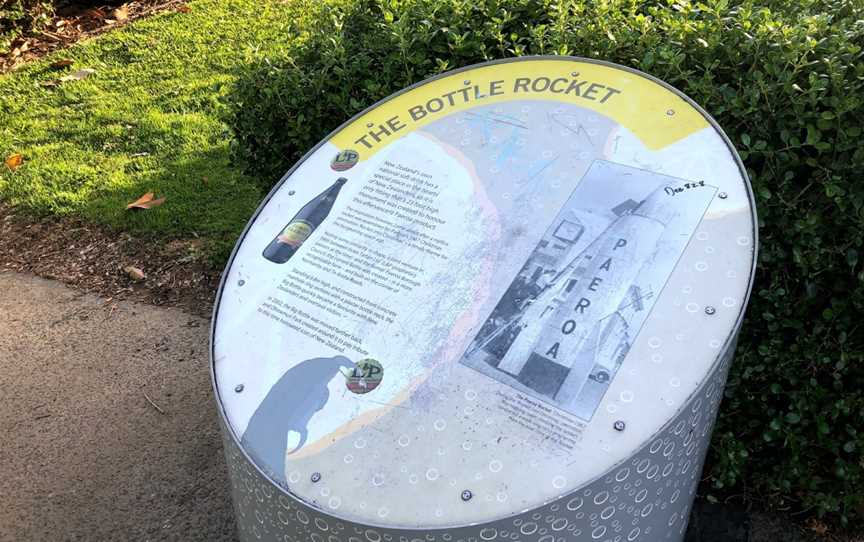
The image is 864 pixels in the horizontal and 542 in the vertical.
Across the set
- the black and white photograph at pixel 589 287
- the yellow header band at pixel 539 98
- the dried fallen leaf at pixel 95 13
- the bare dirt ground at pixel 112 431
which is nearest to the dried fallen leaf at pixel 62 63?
the dried fallen leaf at pixel 95 13

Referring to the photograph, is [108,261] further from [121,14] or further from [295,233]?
[121,14]

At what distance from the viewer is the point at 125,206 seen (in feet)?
15.1

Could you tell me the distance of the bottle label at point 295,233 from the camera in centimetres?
219

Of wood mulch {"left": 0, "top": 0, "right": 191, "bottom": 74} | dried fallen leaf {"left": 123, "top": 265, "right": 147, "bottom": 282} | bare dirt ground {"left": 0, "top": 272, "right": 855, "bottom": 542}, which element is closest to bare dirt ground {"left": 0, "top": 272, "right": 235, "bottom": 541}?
bare dirt ground {"left": 0, "top": 272, "right": 855, "bottom": 542}

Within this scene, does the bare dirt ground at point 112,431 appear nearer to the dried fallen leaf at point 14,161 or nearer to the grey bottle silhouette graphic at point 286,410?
the grey bottle silhouette graphic at point 286,410

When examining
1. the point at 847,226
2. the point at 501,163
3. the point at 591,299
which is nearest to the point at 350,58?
the point at 501,163

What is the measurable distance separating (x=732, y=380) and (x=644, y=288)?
93cm

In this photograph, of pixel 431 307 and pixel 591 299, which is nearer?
pixel 591 299

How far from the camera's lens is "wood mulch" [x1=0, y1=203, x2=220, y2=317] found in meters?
4.06

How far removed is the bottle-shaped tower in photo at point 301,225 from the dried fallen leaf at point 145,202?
2.66 m

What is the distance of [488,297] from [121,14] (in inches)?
261

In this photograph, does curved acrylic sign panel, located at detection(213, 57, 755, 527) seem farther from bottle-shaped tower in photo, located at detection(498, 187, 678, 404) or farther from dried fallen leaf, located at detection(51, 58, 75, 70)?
dried fallen leaf, located at detection(51, 58, 75, 70)

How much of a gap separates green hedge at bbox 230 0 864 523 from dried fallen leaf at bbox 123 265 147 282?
5.98 feet

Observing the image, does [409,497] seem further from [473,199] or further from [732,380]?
[732,380]
